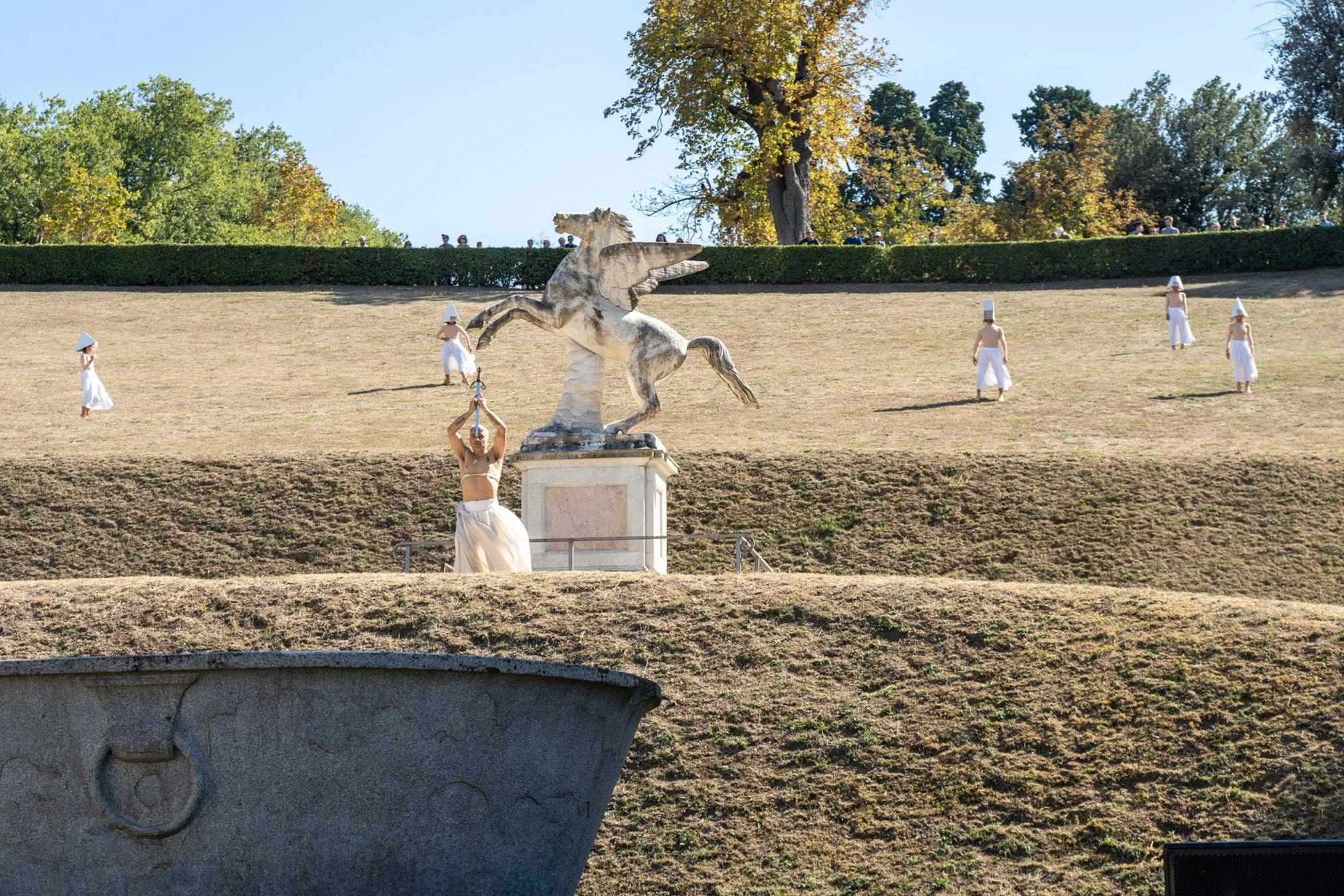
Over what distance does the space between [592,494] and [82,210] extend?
50.3 m

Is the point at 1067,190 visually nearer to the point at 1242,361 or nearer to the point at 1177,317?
the point at 1177,317

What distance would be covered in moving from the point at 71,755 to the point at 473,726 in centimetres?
115

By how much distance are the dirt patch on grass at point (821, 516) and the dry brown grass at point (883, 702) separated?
12.6 feet

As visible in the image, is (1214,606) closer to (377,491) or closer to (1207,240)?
(377,491)

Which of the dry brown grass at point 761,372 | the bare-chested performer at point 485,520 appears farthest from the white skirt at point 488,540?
the dry brown grass at point 761,372

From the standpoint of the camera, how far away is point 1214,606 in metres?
10.9

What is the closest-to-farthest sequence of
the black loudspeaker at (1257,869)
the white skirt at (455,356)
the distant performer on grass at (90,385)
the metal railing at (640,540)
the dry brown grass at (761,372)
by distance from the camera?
the black loudspeaker at (1257,869) → the metal railing at (640,540) → the dry brown grass at (761,372) → the distant performer on grass at (90,385) → the white skirt at (455,356)

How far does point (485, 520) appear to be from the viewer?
492 inches

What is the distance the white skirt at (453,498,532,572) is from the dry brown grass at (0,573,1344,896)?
74 centimetres

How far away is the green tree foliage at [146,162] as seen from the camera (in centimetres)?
6109

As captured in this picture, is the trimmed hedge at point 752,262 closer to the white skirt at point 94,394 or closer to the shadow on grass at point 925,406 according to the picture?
the shadow on grass at point 925,406

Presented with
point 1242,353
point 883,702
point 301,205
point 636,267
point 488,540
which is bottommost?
point 883,702

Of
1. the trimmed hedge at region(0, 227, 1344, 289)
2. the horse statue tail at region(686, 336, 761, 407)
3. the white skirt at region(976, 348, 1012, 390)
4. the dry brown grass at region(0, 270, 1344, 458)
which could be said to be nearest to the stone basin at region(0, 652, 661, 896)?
the horse statue tail at region(686, 336, 761, 407)

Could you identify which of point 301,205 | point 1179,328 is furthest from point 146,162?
point 1179,328
